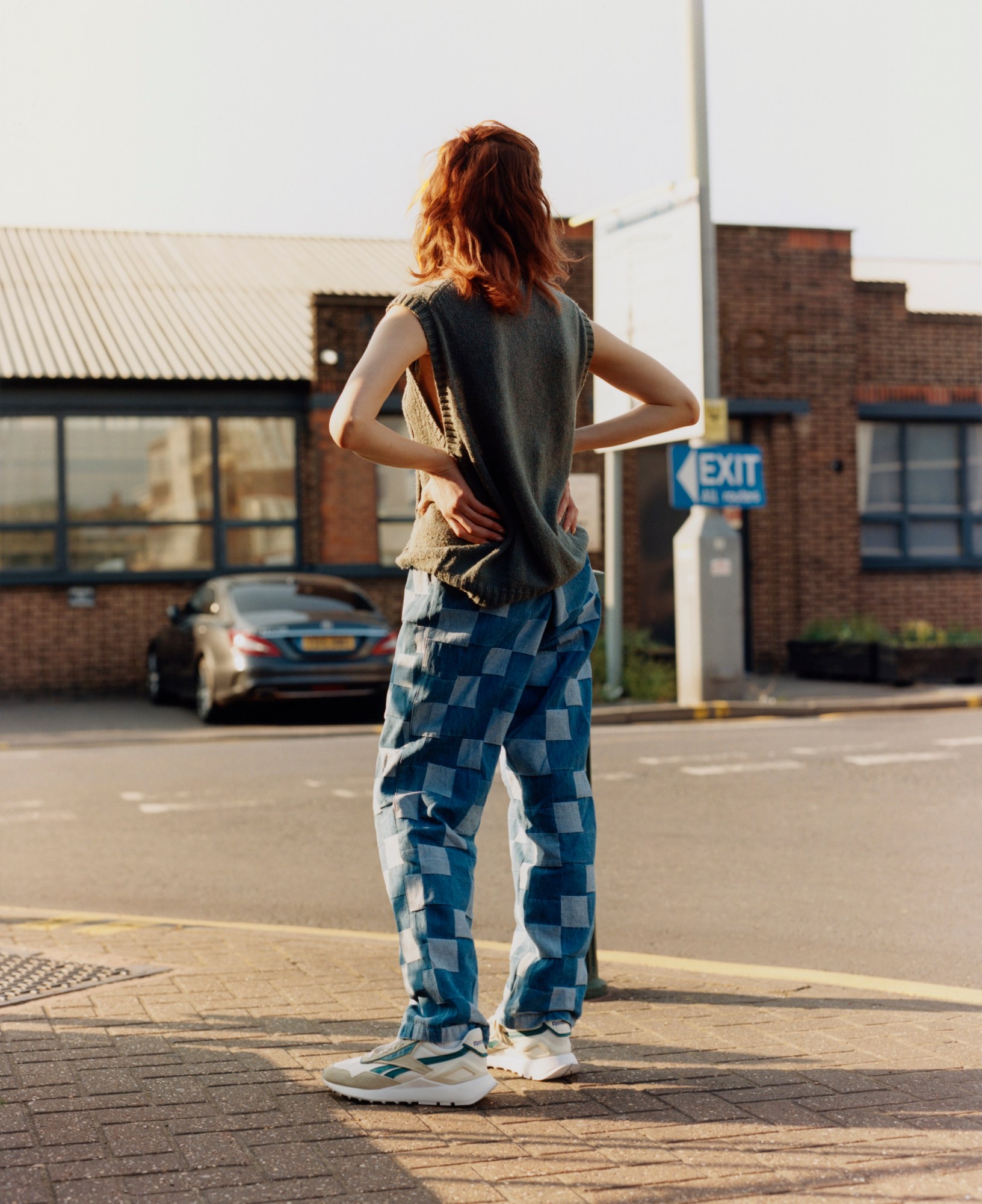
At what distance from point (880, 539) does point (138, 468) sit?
10086mm

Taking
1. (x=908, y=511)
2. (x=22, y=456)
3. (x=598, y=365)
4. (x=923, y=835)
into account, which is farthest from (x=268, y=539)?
(x=598, y=365)

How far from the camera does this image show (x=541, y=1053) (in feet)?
10.5

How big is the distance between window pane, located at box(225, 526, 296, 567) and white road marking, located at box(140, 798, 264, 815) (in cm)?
1020

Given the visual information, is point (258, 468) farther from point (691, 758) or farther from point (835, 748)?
point (835, 748)

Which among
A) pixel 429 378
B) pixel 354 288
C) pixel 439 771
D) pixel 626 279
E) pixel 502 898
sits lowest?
pixel 502 898

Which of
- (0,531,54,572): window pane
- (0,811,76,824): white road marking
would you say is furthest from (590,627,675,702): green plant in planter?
(0,811,76,824): white road marking

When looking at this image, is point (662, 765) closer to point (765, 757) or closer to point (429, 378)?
point (765, 757)

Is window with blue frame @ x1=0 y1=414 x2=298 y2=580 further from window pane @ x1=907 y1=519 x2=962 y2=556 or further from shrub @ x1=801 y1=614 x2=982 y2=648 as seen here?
window pane @ x1=907 y1=519 x2=962 y2=556

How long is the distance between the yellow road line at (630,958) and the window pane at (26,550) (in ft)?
42.1

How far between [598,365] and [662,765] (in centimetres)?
696

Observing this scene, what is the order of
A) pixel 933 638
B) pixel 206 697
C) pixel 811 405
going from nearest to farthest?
pixel 206 697 → pixel 933 638 → pixel 811 405

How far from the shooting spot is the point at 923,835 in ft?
24.5

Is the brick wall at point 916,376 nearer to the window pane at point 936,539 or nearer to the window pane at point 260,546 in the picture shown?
the window pane at point 936,539

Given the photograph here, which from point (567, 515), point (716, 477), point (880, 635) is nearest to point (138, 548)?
point (716, 477)
